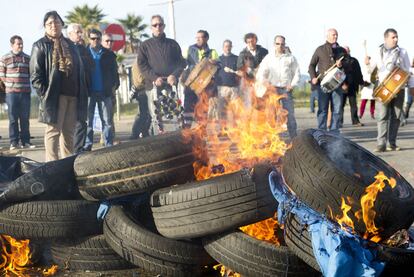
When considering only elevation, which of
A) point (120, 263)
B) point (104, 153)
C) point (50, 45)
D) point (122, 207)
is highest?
point (50, 45)

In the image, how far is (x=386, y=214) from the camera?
4547 millimetres

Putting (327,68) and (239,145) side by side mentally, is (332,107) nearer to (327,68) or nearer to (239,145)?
(327,68)

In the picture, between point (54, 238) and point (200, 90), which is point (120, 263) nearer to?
point (54, 238)

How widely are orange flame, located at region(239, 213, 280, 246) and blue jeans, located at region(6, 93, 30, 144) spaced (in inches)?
382

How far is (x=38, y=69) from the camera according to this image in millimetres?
8539

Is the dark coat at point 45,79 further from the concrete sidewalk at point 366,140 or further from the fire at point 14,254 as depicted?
the fire at point 14,254

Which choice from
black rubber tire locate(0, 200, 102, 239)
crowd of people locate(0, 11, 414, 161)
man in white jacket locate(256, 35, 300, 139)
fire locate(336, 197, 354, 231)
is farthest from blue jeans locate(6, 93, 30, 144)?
fire locate(336, 197, 354, 231)

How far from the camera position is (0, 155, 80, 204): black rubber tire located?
5.55 meters

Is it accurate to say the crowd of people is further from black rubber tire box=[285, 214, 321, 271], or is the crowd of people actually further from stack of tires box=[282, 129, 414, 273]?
black rubber tire box=[285, 214, 321, 271]

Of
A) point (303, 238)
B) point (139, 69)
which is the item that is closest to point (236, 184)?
point (303, 238)

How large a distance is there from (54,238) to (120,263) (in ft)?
2.01

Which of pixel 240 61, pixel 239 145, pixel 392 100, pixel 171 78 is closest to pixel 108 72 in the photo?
pixel 171 78

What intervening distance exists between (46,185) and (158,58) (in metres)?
6.16

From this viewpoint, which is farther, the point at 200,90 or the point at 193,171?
the point at 200,90
